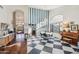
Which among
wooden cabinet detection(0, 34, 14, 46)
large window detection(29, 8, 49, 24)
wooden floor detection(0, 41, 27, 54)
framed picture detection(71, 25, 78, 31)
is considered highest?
large window detection(29, 8, 49, 24)

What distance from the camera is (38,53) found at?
2127 millimetres

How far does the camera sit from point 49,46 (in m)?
2.12

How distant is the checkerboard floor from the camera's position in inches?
82.1

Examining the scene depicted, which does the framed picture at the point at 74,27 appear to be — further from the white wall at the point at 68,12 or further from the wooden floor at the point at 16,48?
the wooden floor at the point at 16,48

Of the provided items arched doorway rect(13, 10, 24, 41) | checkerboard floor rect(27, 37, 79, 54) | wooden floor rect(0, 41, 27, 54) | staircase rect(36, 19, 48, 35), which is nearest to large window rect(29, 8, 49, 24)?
staircase rect(36, 19, 48, 35)

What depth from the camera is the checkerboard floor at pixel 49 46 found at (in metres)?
2.09

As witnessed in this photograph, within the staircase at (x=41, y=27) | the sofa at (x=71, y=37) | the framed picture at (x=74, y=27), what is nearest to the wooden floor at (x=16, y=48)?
the staircase at (x=41, y=27)

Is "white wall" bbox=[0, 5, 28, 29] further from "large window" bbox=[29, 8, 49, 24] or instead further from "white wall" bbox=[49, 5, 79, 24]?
"white wall" bbox=[49, 5, 79, 24]

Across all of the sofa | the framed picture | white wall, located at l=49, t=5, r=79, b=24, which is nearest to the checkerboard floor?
the sofa

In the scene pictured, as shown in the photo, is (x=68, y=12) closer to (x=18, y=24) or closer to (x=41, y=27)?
(x=41, y=27)

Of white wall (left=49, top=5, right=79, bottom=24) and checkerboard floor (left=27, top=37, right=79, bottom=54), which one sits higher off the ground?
white wall (left=49, top=5, right=79, bottom=24)
